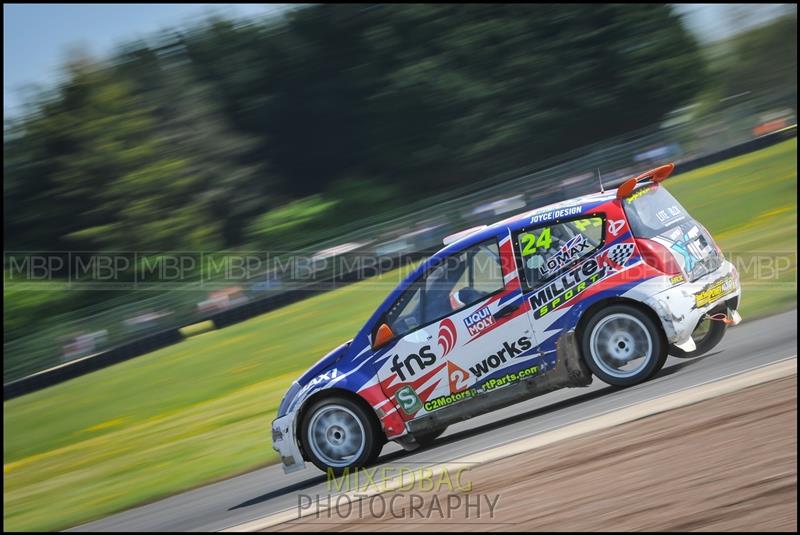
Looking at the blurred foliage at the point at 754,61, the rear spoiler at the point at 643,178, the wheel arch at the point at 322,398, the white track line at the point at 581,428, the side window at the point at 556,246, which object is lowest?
the white track line at the point at 581,428

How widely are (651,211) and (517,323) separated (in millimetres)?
1500

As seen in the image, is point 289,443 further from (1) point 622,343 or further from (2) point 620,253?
(2) point 620,253

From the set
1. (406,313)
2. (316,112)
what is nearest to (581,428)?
(406,313)

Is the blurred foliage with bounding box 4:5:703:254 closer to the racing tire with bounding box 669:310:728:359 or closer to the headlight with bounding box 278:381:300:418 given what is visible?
the headlight with bounding box 278:381:300:418

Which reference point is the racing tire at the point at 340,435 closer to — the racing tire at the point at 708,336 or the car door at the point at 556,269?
the car door at the point at 556,269

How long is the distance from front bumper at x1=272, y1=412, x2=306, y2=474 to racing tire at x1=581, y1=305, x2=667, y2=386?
252 centimetres

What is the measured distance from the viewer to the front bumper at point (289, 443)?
26.0ft

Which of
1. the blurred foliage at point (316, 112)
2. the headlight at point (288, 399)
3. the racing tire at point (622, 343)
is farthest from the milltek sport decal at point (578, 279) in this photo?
the blurred foliage at point (316, 112)

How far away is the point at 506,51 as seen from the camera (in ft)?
153

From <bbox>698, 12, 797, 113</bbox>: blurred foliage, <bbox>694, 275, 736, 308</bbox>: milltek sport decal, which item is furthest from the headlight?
<bbox>698, 12, 797, 113</bbox>: blurred foliage

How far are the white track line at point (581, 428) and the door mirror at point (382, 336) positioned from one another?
3.88 ft

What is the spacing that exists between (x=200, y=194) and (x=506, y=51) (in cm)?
1670

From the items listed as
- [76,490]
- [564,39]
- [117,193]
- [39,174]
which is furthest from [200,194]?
[76,490]

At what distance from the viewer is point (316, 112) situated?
49906 mm
